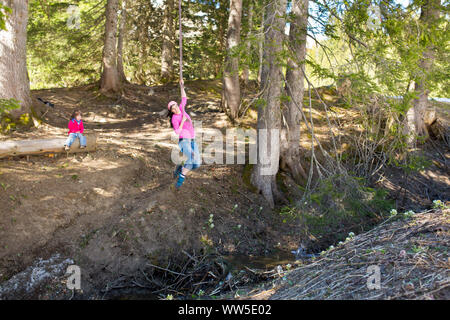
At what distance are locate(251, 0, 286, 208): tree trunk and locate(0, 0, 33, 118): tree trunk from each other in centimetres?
700

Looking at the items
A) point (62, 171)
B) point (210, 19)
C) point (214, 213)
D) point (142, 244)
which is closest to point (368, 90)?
point (214, 213)

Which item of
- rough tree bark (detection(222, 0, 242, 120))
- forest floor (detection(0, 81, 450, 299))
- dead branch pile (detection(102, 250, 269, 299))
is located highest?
rough tree bark (detection(222, 0, 242, 120))

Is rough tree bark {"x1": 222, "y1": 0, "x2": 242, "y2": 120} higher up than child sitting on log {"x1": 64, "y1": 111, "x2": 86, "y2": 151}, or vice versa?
rough tree bark {"x1": 222, "y1": 0, "x2": 242, "y2": 120}

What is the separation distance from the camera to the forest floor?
22.1 feet

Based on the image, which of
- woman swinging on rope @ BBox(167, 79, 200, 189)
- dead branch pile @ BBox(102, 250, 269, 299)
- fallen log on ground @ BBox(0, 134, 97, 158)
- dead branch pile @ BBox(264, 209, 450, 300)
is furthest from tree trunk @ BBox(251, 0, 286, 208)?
fallen log on ground @ BBox(0, 134, 97, 158)

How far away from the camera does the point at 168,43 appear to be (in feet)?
62.7

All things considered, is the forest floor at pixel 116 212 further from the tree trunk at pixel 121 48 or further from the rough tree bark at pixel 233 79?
the tree trunk at pixel 121 48

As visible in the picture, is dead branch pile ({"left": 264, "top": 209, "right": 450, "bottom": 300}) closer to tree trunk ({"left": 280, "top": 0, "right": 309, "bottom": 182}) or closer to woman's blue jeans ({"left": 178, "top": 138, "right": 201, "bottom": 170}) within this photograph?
woman's blue jeans ({"left": 178, "top": 138, "right": 201, "bottom": 170})

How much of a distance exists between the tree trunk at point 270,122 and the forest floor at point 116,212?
51 centimetres

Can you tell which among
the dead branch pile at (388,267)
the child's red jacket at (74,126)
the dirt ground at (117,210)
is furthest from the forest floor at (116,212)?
the dead branch pile at (388,267)

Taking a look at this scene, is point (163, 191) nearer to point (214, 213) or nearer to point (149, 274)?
point (214, 213)

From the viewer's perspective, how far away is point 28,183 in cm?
778

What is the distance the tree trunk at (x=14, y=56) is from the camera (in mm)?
9680
